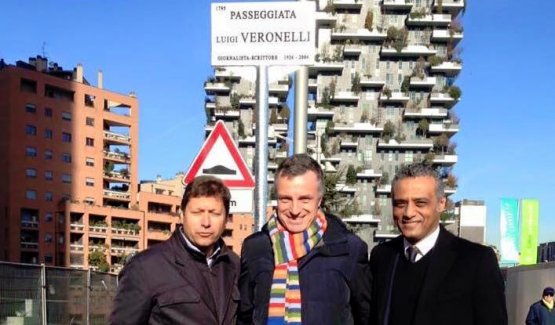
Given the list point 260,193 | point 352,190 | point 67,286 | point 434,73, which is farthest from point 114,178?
point 260,193

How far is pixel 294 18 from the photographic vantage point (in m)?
5.75

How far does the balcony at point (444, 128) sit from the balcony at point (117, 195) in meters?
36.0

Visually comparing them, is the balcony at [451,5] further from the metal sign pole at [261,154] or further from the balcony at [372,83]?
the metal sign pole at [261,154]

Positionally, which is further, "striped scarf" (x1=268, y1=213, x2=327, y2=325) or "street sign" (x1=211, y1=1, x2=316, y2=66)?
"street sign" (x1=211, y1=1, x2=316, y2=66)

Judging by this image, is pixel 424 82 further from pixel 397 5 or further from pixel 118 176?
pixel 118 176

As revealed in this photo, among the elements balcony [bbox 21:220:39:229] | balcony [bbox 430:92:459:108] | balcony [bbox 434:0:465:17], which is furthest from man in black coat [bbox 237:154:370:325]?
balcony [bbox 434:0:465:17]

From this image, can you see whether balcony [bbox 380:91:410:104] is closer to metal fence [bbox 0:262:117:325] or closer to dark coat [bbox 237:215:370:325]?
metal fence [bbox 0:262:117:325]

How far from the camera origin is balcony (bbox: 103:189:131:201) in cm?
7550

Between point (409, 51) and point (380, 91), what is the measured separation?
19.0ft

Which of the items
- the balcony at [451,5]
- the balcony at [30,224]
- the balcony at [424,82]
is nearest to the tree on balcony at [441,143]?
the balcony at [424,82]

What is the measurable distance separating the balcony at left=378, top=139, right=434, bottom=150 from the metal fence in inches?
2620

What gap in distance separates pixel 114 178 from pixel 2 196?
12451 millimetres

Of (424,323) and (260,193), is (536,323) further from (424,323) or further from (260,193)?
(424,323)

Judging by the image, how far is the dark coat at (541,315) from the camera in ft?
36.2
